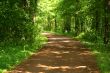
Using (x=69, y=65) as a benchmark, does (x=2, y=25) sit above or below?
above

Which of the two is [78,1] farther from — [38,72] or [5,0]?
[38,72]

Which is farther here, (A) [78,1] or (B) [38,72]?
(A) [78,1]

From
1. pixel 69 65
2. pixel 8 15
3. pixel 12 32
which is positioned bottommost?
pixel 69 65

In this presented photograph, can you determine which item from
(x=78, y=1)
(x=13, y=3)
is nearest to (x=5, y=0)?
(x=13, y=3)

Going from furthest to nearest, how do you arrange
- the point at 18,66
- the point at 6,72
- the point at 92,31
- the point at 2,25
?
1. the point at 92,31
2. the point at 2,25
3. the point at 18,66
4. the point at 6,72

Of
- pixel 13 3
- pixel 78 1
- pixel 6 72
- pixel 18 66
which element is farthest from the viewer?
pixel 78 1

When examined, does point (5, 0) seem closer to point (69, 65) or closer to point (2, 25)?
point (2, 25)

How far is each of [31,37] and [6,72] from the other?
12.0 metres

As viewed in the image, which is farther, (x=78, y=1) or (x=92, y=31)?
(x=78, y=1)

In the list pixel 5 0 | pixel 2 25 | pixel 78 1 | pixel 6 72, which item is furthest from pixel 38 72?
pixel 78 1

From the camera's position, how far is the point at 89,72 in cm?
1245

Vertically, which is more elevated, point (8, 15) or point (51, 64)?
point (8, 15)

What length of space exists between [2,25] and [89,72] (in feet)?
34.1

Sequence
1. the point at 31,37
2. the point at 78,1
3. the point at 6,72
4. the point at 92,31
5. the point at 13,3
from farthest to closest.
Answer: the point at 78,1
the point at 92,31
the point at 31,37
the point at 13,3
the point at 6,72
